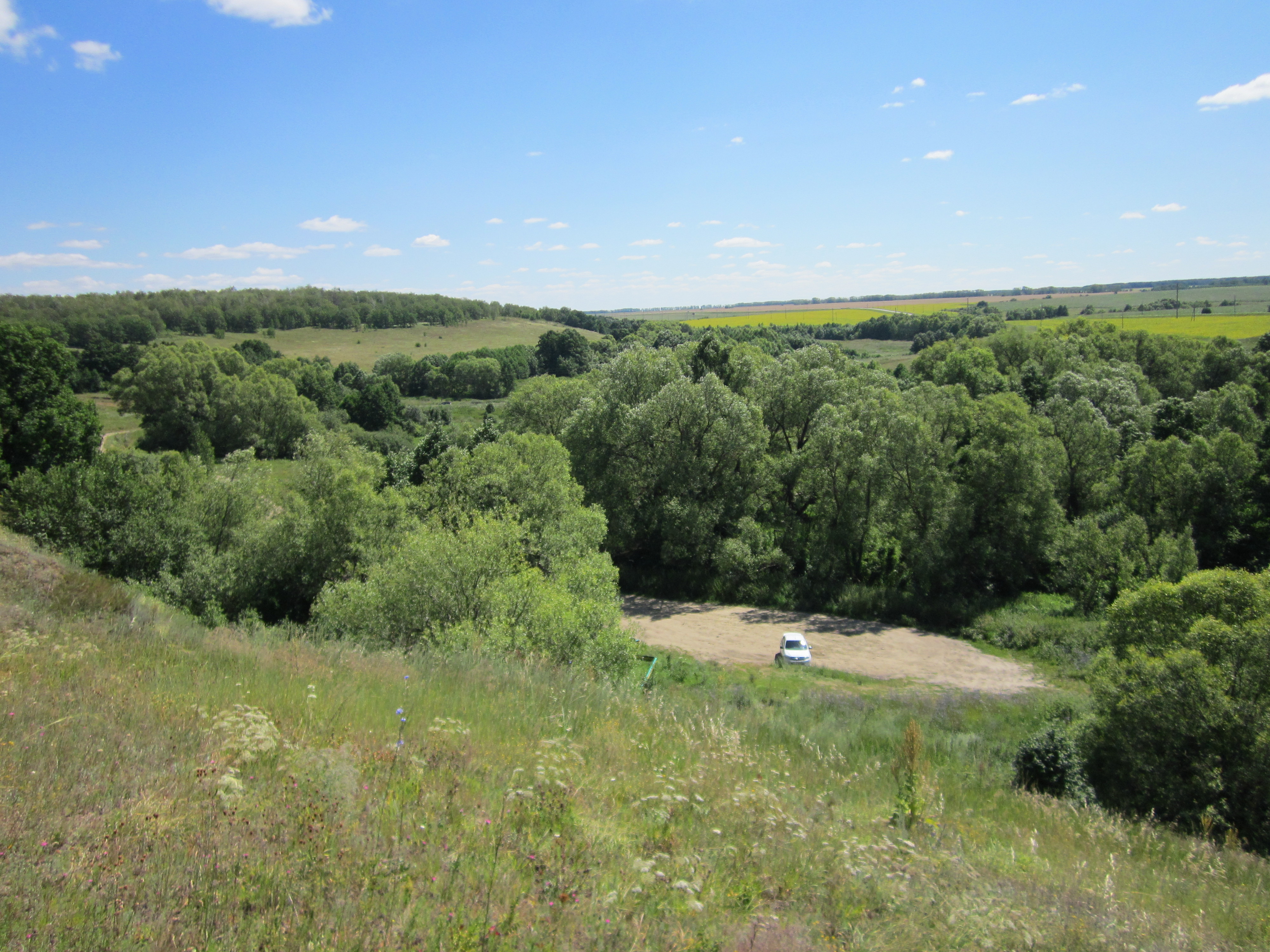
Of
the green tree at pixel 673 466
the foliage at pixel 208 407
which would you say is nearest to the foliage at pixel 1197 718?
the green tree at pixel 673 466

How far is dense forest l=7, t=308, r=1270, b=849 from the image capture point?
551 inches

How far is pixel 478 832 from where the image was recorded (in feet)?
15.0

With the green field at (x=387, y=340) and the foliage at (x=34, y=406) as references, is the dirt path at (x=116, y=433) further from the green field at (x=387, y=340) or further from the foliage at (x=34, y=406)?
the foliage at (x=34, y=406)

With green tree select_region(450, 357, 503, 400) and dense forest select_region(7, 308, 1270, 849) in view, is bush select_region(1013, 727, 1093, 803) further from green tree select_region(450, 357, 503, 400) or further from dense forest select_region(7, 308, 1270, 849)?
green tree select_region(450, 357, 503, 400)

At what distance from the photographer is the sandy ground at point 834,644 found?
80.3ft

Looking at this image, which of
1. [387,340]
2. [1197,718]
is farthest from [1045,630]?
[387,340]

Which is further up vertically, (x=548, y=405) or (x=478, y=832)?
(x=548, y=405)

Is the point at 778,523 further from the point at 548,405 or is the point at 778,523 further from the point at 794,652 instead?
the point at 548,405

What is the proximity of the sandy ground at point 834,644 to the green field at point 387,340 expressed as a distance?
89.9 meters

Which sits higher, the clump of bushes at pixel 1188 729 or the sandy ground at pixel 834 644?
the clump of bushes at pixel 1188 729

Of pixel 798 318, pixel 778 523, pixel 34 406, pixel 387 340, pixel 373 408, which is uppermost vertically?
pixel 798 318

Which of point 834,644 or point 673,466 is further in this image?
point 673,466

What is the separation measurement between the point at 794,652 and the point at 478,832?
2191 centimetres

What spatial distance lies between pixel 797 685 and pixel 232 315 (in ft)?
423
